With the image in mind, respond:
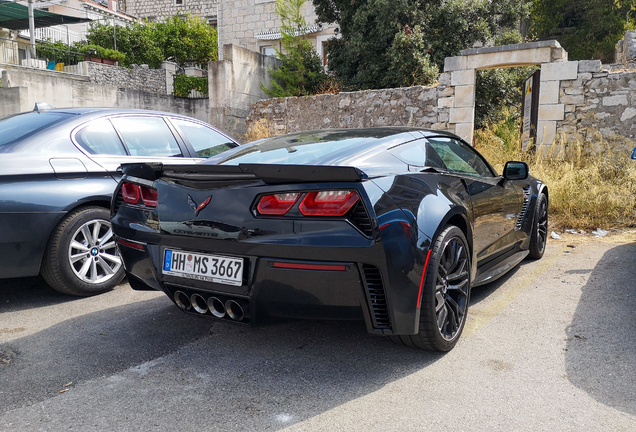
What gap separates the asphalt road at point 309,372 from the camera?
222 centimetres

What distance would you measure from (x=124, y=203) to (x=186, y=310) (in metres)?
0.82

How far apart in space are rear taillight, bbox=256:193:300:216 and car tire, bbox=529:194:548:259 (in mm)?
3176

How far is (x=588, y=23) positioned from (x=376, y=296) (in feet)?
83.4

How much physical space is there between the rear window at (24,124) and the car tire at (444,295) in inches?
121

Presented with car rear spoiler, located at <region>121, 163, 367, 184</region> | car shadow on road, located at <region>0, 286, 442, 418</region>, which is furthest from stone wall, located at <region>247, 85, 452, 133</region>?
car rear spoiler, located at <region>121, 163, 367, 184</region>

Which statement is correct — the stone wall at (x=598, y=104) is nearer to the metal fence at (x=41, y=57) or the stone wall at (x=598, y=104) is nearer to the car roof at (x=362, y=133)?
the car roof at (x=362, y=133)

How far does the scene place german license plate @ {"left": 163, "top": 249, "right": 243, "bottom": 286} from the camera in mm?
2561

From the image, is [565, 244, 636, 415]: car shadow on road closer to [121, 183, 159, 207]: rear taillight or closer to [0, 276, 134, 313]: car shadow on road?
[121, 183, 159, 207]: rear taillight

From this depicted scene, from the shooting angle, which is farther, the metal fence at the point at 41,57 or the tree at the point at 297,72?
the metal fence at the point at 41,57

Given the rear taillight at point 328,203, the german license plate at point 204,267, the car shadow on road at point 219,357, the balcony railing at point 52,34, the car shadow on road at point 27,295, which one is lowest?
the car shadow on road at point 27,295

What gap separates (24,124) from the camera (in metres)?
4.11

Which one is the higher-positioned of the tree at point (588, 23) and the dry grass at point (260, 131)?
the tree at point (588, 23)

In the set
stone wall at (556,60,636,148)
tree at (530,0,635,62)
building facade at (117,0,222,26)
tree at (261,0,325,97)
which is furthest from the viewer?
building facade at (117,0,222,26)

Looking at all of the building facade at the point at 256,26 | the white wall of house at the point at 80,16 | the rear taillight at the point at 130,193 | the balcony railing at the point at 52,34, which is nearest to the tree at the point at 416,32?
the building facade at the point at 256,26
